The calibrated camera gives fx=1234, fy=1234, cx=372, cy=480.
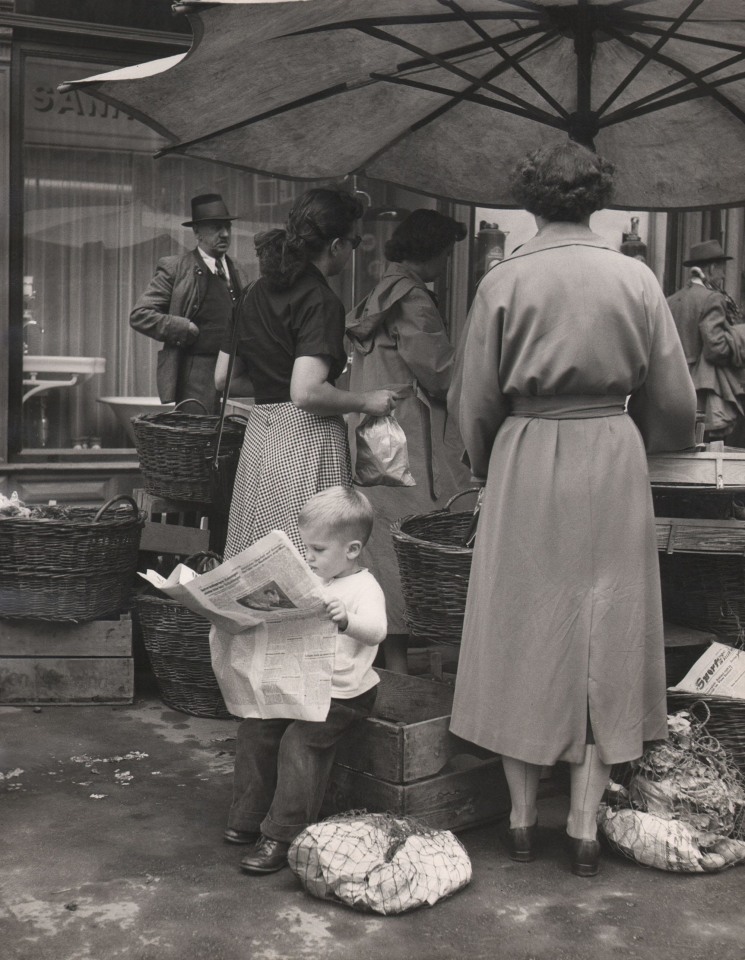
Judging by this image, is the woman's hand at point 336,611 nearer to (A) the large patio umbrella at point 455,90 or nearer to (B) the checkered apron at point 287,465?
(B) the checkered apron at point 287,465

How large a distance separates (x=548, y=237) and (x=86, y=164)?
4995mm

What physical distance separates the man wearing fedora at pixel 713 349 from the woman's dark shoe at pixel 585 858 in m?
4.61

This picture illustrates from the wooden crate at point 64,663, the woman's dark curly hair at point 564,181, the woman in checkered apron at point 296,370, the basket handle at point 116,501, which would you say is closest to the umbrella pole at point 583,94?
the woman in checkered apron at point 296,370

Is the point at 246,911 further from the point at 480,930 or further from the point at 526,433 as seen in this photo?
the point at 526,433

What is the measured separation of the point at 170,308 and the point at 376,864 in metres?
4.31

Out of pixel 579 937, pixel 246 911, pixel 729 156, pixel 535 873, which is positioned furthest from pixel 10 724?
pixel 729 156

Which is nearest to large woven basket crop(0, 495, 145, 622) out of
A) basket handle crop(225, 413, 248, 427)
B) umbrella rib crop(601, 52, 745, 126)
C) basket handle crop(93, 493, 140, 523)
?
basket handle crop(93, 493, 140, 523)

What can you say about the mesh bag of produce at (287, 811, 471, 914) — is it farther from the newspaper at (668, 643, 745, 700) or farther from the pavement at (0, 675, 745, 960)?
the newspaper at (668, 643, 745, 700)

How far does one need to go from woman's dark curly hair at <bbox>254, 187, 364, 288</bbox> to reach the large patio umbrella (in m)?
0.58

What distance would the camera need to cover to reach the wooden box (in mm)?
3830

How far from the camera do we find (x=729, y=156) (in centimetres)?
540

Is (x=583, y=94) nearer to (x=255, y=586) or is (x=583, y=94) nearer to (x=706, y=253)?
(x=255, y=586)

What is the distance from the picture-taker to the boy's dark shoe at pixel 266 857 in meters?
3.62

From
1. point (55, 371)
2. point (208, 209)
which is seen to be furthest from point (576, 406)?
point (55, 371)
